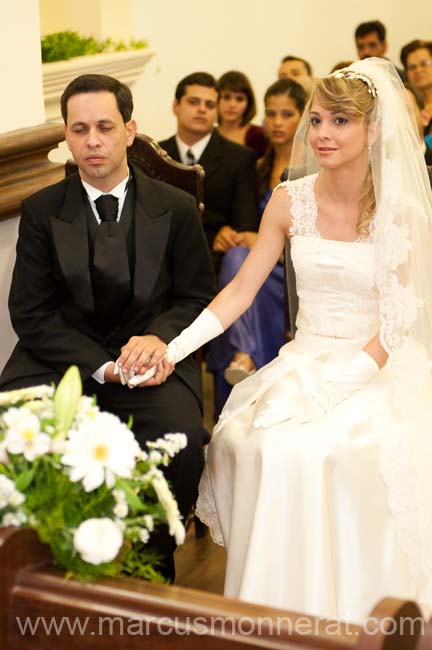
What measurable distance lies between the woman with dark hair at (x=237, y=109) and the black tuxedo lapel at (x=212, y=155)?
865 mm

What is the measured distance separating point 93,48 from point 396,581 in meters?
5.22

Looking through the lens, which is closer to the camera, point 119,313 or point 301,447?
point 301,447

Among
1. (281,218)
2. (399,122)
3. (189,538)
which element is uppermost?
(399,122)

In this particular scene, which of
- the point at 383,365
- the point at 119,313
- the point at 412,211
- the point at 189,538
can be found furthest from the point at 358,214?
the point at 189,538

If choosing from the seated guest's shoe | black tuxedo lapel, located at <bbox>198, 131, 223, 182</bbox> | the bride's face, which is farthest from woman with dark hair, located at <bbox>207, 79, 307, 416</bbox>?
the bride's face

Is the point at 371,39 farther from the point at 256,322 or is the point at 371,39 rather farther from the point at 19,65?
the point at 19,65

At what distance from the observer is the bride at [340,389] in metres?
3.12

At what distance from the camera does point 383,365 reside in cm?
340

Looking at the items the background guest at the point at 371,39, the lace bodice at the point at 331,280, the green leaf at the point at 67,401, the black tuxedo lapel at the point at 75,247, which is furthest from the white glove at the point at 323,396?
the background guest at the point at 371,39

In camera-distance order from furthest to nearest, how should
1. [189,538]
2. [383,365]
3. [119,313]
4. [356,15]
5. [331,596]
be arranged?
1. [356,15]
2. [189,538]
3. [119,313]
4. [383,365]
5. [331,596]

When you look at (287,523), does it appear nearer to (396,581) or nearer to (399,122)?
(396,581)

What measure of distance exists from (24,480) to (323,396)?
4.56 feet

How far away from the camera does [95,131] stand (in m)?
3.51

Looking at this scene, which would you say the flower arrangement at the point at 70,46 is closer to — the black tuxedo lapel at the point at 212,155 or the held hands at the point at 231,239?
the black tuxedo lapel at the point at 212,155
